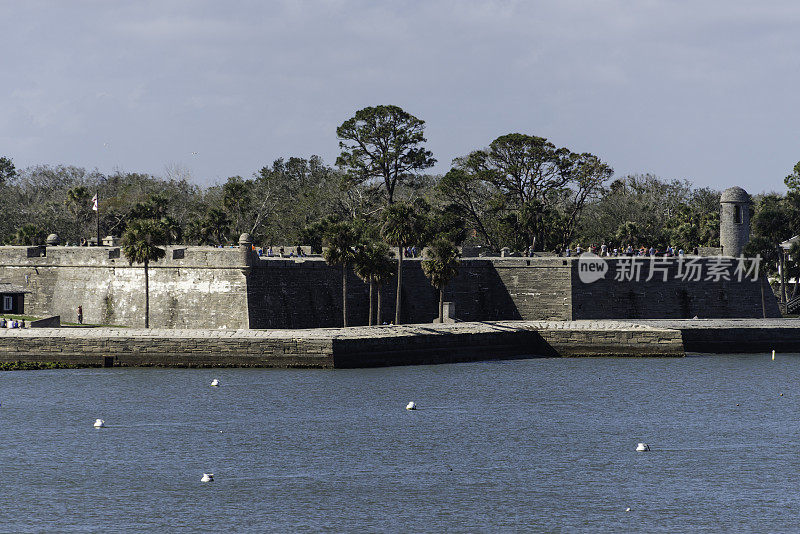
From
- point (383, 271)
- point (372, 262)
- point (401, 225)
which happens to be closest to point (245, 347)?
point (372, 262)

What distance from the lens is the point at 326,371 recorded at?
51.4m

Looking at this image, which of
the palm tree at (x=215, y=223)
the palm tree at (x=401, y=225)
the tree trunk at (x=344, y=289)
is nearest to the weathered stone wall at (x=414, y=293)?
the tree trunk at (x=344, y=289)

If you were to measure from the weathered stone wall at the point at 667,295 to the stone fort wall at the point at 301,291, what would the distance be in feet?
0.21

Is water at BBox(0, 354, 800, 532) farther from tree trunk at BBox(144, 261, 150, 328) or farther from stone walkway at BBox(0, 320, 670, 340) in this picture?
tree trunk at BBox(144, 261, 150, 328)

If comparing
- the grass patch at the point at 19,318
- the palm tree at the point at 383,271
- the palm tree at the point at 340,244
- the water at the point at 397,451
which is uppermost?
the palm tree at the point at 340,244

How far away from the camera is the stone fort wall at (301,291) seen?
59.2 meters

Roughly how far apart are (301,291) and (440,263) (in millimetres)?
8188

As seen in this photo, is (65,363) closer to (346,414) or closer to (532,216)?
(346,414)

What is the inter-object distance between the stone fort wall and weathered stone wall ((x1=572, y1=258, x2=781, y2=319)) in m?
0.07

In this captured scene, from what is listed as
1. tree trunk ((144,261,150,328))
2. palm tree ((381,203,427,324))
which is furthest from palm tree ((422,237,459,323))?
tree trunk ((144,261,150,328))

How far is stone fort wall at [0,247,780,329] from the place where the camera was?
2333 inches

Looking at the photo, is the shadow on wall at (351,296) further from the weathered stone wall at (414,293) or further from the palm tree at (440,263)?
the palm tree at (440,263)

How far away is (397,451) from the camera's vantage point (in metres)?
36.2

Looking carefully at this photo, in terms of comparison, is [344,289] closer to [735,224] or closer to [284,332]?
[284,332]
